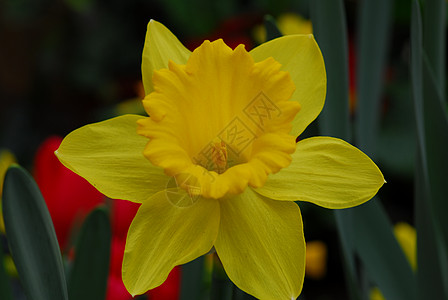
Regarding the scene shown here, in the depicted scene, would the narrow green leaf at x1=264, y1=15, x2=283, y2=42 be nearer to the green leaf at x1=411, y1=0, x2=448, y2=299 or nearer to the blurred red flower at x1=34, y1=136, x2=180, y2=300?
the green leaf at x1=411, y1=0, x2=448, y2=299

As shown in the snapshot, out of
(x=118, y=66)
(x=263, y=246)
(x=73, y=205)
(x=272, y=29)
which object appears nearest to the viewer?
(x=263, y=246)

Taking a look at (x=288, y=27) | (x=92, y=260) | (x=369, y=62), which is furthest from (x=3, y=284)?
(x=288, y=27)

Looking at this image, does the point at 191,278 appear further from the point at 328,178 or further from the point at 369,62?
the point at 369,62

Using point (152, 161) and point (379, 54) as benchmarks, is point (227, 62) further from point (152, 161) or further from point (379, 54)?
point (379, 54)

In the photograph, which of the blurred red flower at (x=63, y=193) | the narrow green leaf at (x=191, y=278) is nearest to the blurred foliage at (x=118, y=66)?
the blurred red flower at (x=63, y=193)

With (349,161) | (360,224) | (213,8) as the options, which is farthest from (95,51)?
(349,161)

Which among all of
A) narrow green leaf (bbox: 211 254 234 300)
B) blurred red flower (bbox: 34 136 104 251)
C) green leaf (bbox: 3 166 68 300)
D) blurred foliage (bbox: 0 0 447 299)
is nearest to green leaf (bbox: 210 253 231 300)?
narrow green leaf (bbox: 211 254 234 300)
